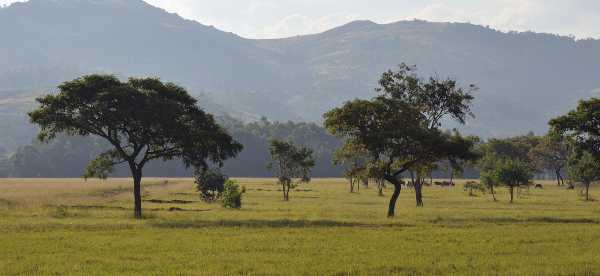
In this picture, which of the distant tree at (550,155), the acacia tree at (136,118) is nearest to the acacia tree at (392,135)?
the acacia tree at (136,118)

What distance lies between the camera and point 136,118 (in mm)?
53812

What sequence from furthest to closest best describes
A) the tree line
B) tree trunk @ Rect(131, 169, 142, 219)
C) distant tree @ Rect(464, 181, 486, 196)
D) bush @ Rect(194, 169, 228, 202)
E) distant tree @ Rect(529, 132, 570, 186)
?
distant tree @ Rect(529, 132, 570, 186), distant tree @ Rect(464, 181, 486, 196), bush @ Rect(194, 169, 228, 202), the tree line, tree trunk @ Rect(131, 169, 142, 219)

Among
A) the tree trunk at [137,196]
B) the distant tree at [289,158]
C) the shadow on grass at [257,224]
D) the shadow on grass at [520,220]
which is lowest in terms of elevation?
the shadow on grass at [257,224]

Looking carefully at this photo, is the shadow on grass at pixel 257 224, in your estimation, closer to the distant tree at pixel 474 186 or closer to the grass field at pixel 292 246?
the grass field at pixel 292 246

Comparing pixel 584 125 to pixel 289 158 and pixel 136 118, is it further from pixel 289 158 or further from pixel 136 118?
pixel 289 158

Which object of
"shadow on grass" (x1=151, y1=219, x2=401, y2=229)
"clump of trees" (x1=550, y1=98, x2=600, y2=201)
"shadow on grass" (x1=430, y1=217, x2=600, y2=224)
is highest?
"clump of trees" (x1=550, y1=98, x2=600, y2=201)

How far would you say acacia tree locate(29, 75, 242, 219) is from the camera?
175ft

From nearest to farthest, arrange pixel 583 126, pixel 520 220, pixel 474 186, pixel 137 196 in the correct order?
pixel 520 220, pixel 137 196, pixel 583 126, pixel 474 186

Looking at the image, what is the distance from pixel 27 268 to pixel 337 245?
14763 millimetres

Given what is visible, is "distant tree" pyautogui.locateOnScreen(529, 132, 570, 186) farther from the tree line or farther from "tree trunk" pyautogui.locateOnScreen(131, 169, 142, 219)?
"tree trunk" pyautogui.locateOnScreen(131, 169, 142, 219)

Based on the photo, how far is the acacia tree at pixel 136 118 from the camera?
53.4m

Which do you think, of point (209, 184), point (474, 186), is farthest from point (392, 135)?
point (474, 186)

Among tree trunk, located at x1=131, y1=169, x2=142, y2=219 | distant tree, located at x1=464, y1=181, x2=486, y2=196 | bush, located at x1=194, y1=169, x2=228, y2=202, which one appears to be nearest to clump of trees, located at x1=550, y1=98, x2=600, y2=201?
tree trunk, located at x1=131, y1=169, x2=142, y2=219

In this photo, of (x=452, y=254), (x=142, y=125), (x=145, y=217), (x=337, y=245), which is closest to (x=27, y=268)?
(x=337, y=245)
